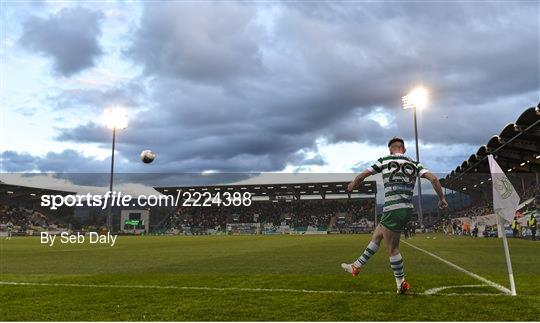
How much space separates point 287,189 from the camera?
74.6m

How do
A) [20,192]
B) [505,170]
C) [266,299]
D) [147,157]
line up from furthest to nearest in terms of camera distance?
[20,192]
[505,170]
[147,157]
[266,299]

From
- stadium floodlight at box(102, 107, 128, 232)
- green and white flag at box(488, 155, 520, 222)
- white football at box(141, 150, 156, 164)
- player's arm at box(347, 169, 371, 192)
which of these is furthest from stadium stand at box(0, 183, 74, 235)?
green and white flag at box(488, 155, 520, 222)

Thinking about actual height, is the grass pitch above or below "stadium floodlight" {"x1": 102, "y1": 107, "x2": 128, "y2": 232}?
below

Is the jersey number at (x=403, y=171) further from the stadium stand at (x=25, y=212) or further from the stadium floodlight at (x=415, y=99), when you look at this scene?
the stadium stand at (x=25, y=212)

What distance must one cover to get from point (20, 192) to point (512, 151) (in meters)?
68.1

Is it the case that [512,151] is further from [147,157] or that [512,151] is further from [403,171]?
[403,171]

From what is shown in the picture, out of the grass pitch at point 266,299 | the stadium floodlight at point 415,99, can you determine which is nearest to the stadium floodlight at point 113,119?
the stadium floodlight at point 415,99

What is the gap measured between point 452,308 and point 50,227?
7497 cm

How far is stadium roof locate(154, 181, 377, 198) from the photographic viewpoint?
71625 mm

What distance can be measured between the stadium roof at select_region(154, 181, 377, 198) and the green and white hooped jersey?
64.3m

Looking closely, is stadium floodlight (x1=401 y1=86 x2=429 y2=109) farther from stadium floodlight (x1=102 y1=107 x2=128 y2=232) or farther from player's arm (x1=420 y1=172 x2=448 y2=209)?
player's arm (x1=420 y1=172 x2=448 y2=209)

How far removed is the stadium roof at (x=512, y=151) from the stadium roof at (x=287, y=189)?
1980cm

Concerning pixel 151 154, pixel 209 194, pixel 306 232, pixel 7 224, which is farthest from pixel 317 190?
pixel 7 224

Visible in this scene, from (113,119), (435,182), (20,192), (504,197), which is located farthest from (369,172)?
(20,192)
